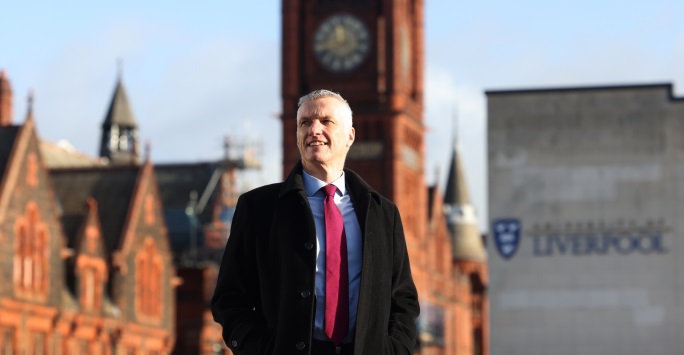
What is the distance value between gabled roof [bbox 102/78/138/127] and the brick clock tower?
13.1m

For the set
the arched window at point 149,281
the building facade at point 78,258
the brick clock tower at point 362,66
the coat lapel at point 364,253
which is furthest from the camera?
the brick clock tower at point 362,66

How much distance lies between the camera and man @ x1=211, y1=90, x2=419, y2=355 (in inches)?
291

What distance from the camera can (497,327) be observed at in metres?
46.8

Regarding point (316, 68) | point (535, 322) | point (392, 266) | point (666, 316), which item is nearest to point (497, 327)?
point (535, 322)

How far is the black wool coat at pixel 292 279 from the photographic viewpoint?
7.38m

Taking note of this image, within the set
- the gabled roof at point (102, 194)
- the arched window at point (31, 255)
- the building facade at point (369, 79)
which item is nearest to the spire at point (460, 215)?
the building facade at point (369, 79)

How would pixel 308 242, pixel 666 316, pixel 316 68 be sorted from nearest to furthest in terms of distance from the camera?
pixel 308 242
pixel 666 316
pixel 316 68

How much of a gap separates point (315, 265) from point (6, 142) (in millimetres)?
56746

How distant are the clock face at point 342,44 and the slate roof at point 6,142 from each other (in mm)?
41561

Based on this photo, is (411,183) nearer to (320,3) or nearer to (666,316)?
(320,3)

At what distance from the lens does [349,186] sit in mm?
7762

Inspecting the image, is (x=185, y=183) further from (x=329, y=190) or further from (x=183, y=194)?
(x=329, y=190)

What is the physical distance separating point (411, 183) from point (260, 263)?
102 metres

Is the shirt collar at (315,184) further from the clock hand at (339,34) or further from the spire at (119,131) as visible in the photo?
the spire at (119,131)
